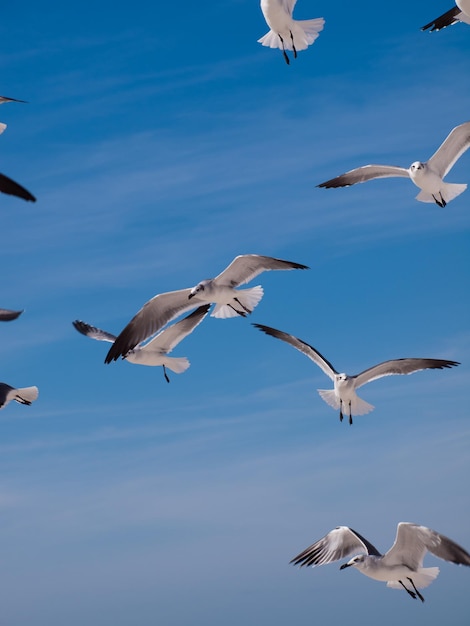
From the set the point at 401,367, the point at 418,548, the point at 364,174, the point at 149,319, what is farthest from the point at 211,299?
the point at 418,548

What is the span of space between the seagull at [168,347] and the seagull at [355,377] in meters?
1.54

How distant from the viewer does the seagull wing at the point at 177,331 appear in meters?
15.3

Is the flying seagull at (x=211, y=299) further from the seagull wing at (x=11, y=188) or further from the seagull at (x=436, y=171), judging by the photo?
the seagull wing at (x=11, y=188)

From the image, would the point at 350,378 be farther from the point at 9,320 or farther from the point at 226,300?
the point at 9,320

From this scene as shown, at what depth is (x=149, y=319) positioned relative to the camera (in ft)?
49.9

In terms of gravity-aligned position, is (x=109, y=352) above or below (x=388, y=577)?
above

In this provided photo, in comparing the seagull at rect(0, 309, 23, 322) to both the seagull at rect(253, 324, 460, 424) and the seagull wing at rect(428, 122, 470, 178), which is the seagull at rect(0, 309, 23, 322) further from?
the seagull wing at rect(428, 122, 470, 178)

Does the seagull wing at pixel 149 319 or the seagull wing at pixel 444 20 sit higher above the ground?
the seagull wing at pixel 444 20

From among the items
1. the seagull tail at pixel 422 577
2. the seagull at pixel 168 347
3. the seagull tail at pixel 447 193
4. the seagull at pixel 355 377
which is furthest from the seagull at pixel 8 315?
the seagull tail at pixel 447 193

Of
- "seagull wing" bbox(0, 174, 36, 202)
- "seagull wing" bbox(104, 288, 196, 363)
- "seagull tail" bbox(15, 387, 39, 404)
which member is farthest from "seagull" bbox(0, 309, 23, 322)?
"seagull wing" bbox(0, 174, 36, 202)

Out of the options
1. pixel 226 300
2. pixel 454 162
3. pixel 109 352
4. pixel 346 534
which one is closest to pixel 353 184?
pixel 454 162

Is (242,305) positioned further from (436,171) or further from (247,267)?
(436,171)

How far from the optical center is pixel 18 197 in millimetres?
11773

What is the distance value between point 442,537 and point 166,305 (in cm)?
481
